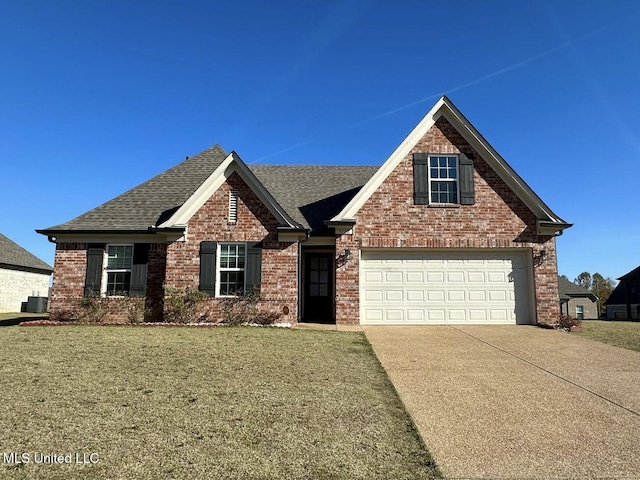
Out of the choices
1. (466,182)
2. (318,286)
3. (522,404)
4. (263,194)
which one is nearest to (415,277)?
(466,182)

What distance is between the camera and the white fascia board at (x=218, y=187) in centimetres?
1291

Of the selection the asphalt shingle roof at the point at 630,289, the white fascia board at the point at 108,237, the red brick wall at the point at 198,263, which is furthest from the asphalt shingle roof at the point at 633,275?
the white fascia board at the point at 108,237

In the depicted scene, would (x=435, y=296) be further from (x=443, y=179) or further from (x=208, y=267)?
(x=208, y=267)

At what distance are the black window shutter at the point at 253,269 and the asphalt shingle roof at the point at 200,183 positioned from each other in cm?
189

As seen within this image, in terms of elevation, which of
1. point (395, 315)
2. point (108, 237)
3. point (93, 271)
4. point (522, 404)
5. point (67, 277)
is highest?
point (108, 237)

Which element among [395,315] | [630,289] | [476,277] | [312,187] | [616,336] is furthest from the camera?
[630,289]

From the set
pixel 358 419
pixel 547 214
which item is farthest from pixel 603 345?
pixel 358 419

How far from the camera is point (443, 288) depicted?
1346 cm

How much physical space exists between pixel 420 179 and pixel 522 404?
9.30m

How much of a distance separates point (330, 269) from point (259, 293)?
351 cm

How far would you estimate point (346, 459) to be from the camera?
3721mm

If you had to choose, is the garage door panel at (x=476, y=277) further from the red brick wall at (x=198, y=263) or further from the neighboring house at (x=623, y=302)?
the neighboring house at (x=623, y=302)

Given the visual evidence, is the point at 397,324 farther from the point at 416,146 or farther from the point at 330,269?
the point at 416,146

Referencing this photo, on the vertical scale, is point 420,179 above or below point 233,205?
above
